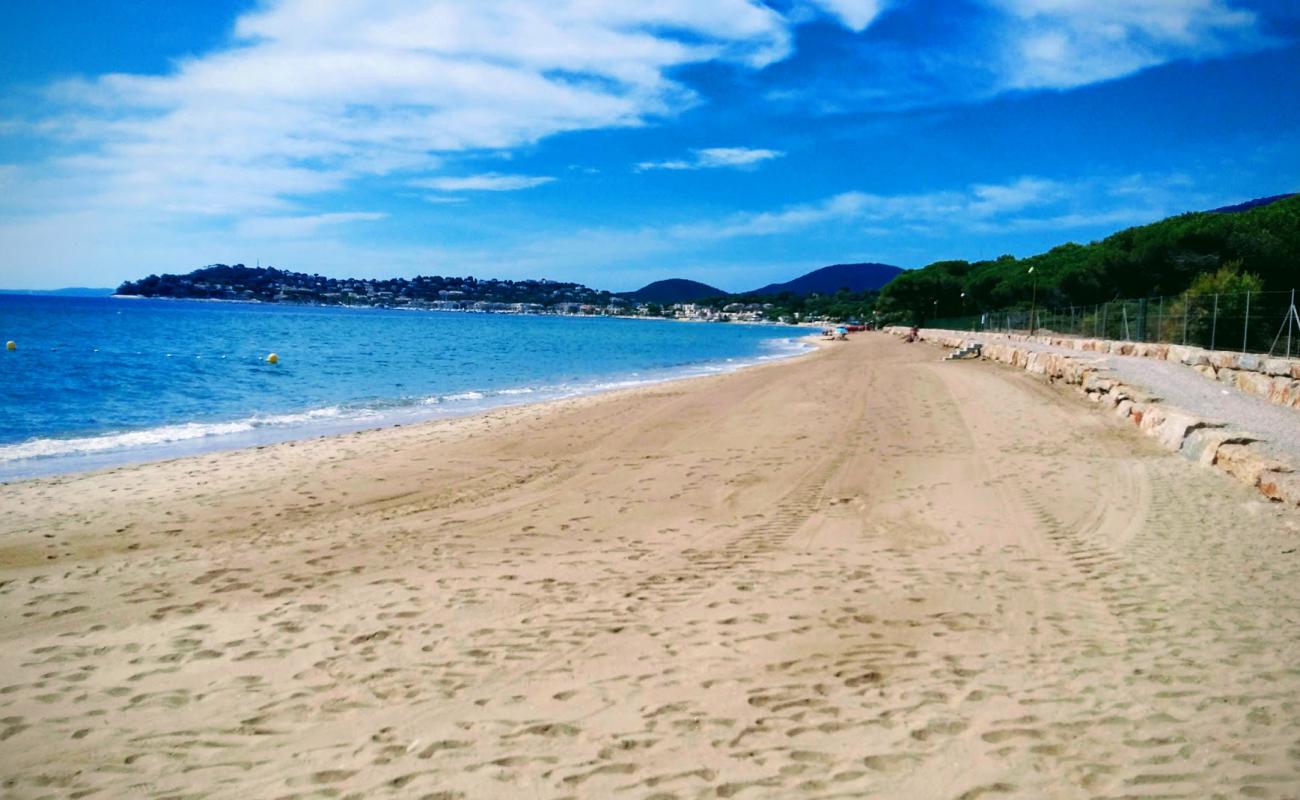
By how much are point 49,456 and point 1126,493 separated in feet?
52.9

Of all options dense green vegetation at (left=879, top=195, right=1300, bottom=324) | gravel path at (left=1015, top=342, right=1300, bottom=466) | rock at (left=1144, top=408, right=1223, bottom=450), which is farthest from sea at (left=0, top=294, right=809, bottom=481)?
dense green vegetation at (left=879, top=195, right=1300, bottom=324)

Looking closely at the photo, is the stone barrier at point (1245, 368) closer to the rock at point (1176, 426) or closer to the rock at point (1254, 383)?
the rock at point (1254, 383)

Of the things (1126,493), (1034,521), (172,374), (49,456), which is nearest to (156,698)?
(1034,521)

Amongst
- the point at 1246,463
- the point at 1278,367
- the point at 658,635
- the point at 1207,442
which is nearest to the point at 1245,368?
the point at 1278,367

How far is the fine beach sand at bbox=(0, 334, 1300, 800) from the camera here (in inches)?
136

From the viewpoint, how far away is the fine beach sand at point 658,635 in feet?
11.3

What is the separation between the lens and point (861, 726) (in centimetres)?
373

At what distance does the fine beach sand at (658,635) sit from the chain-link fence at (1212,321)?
1075 centimetres

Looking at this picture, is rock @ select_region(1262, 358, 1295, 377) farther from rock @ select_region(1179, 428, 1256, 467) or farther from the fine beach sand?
the fine beach sand

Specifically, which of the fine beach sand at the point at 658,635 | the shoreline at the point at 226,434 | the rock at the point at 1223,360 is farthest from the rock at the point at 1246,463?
the shoreline at the point at 226,434

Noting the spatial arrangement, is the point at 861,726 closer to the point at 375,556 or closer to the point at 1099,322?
the point at 375,556

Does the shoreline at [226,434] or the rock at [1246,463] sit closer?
the rock at [1246,463]

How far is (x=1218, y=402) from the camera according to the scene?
42.9 ft

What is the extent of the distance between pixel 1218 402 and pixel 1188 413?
211 centimetres
